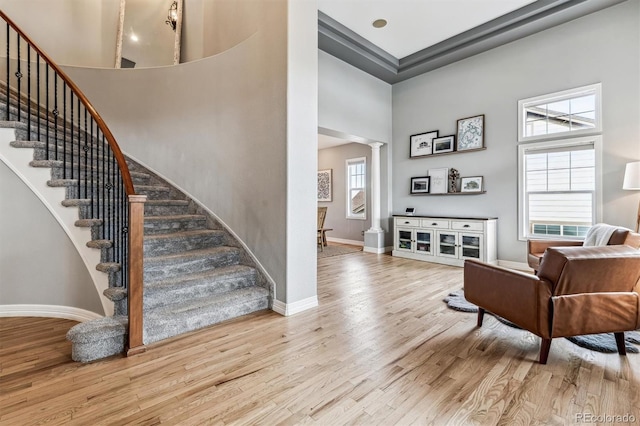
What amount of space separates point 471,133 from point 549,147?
1205 mm

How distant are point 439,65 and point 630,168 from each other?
3448mm

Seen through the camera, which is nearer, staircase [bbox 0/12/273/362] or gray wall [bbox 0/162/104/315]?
staircase [bbox 0/12/273/362]

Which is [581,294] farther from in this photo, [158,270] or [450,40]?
[450,40]

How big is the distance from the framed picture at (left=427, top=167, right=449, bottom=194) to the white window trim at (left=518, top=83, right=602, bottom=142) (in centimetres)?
131

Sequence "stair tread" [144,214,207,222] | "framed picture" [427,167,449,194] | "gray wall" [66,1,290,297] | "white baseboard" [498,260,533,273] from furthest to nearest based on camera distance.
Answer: "framed picture" [427,167,449,194]
"white baseboard" [498,260,533,273]
"stair tread" [144,214,207,222]
"gray wall" [66,1,290,297]

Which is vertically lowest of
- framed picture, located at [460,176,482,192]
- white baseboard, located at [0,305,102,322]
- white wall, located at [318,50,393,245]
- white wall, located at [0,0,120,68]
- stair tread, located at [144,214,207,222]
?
white baseboard, located at [0,305,102,322]

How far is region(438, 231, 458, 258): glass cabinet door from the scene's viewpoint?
5.12 meters

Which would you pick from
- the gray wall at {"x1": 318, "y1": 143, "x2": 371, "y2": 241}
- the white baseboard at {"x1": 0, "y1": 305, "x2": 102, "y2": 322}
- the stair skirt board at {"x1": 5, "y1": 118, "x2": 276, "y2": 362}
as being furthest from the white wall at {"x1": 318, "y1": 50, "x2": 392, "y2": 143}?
the white baseboard at {"x1": 0, "y1": 305, "x2": 102, "y2": 322}

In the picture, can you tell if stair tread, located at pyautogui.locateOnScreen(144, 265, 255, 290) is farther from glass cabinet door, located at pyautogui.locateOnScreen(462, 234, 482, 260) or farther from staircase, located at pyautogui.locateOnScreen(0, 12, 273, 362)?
glass cabinet door, located at pyautogui.locateOnScreen(462, 234, 482, 260)

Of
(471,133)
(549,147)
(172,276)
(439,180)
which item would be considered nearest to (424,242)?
(439,180)

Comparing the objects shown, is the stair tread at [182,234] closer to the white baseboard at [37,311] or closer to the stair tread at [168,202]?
the stair tread at [168,202]

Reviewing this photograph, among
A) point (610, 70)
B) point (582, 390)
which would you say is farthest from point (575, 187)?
point (582, 390)

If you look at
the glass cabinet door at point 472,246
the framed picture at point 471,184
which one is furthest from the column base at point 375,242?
the framed picture at point 471,184

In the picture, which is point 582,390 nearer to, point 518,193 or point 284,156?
point 284,156
